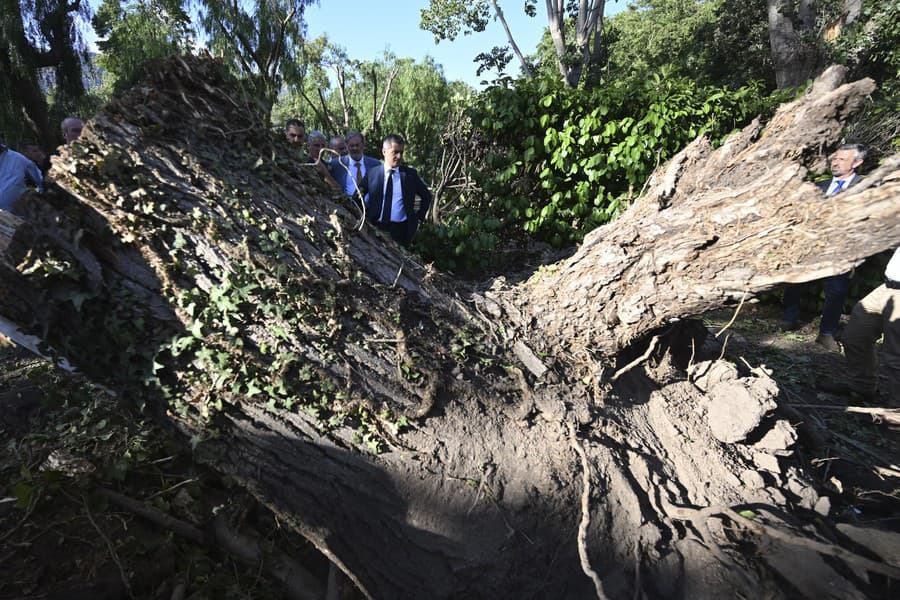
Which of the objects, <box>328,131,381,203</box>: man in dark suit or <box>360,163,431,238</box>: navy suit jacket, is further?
<box>328,131,381,203</box>: man in dark suit

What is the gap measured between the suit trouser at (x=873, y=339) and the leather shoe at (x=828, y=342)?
89cm

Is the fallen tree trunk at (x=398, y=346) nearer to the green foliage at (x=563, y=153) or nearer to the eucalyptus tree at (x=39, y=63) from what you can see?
the green foliage at (x=563, y=153)

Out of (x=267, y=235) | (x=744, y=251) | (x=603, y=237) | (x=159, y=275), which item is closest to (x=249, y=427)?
(x=159, y=275)

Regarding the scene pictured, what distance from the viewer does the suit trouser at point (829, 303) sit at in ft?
14.7

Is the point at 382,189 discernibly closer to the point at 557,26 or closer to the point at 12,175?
the point at 12,175

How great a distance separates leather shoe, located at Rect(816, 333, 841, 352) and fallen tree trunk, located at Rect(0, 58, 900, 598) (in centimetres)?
335

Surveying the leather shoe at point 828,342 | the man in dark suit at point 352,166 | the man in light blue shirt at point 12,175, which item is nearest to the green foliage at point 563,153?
the man in dark suit at point 352,166

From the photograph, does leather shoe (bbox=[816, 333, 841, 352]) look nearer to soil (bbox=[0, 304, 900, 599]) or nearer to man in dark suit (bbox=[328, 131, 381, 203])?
soil (bbox=[0, 304, 900, 599])

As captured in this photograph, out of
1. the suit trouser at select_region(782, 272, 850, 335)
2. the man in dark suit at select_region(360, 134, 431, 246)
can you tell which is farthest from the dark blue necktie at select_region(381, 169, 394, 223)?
the suit trouser at select_region(782, 272, 850, 335)

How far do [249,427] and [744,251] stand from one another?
2.26m

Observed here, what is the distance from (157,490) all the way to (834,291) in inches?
244

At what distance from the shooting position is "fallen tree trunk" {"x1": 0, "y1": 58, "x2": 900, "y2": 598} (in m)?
1.63

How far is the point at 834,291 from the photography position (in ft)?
14.9

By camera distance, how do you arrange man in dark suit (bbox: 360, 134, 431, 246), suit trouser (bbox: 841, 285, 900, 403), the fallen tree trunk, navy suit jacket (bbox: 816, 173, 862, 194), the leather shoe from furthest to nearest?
the leather shoe → man in dark suit (bbox: 360, 134, 431, 246) → suit trouser (bbox: 841, 285, 900, 403) → navy suit jacket (bbox: 816, 173, 862, 194) → the fallen tree trunk
